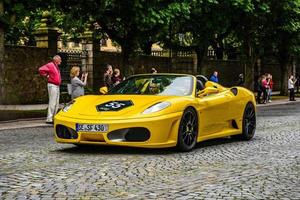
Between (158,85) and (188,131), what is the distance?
117 centimetres

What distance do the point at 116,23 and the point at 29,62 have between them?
7.85 m

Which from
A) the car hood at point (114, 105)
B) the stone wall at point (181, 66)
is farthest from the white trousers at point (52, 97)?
the stone wall at point (181, 66)

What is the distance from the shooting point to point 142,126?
8.76 m

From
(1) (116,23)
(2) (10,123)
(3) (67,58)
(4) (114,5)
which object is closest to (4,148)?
(2) (10,123)

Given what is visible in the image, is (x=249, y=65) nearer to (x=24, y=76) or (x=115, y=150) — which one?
(x=24, y=76)

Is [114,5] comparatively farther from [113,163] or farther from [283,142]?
[113,163]

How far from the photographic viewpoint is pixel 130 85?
10.5 metres

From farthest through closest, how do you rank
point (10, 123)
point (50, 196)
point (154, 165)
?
point (10, 123) → point (154, 165) → point (50, 196)

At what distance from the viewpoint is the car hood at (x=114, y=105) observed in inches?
350

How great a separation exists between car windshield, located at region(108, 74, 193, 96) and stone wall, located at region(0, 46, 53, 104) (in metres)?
18.2

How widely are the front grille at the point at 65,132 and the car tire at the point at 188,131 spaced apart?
159 cm

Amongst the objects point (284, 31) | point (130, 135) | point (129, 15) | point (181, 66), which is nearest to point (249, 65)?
point (284, 31)

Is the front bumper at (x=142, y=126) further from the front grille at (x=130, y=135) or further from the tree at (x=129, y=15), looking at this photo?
the tree at (x=129, y=15)

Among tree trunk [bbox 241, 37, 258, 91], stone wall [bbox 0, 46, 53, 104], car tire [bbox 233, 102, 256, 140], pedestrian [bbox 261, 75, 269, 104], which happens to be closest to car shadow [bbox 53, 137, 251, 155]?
car tire [bbox 233, 102, 256, 140]
